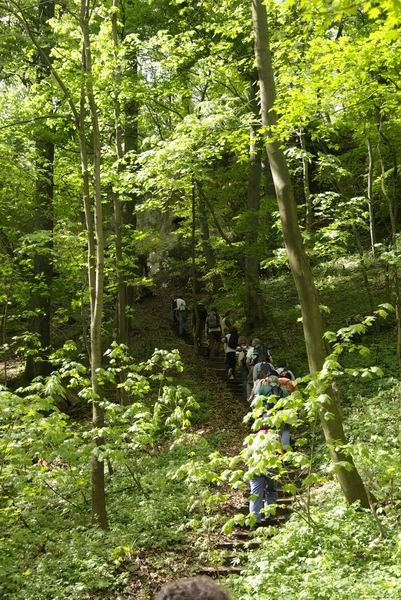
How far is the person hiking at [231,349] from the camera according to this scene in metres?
15.3

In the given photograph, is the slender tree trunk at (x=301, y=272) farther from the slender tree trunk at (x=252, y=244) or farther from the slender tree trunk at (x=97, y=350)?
the slender tree trunk at (x=252, y=244)

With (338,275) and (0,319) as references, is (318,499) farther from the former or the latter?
(0,319)

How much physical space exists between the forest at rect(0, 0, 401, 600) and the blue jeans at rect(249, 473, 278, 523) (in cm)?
3

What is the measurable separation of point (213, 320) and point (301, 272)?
11059mm

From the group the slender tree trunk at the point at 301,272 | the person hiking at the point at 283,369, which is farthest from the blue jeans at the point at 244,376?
the slender tree trunk at the point at 301,272

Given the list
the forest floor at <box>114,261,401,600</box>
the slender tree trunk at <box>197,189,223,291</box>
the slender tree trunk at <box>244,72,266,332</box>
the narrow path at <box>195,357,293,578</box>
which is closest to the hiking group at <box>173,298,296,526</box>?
the narrow path at <box>195,357,293,578</box>

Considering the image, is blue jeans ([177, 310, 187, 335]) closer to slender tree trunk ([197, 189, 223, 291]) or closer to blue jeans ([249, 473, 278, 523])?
slender tree trunk ([197, 189, 223, 291])

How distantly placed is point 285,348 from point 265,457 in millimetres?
10526

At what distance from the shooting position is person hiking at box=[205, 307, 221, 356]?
57.4 ft

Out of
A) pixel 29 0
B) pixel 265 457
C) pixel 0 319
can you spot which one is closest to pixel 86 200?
pixel 265 457

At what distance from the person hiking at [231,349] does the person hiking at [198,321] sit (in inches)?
111

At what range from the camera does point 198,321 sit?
1859 centimetres

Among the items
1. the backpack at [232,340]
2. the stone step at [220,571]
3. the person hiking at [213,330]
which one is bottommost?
the stone step at [220,571]

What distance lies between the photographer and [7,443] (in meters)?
6.89
